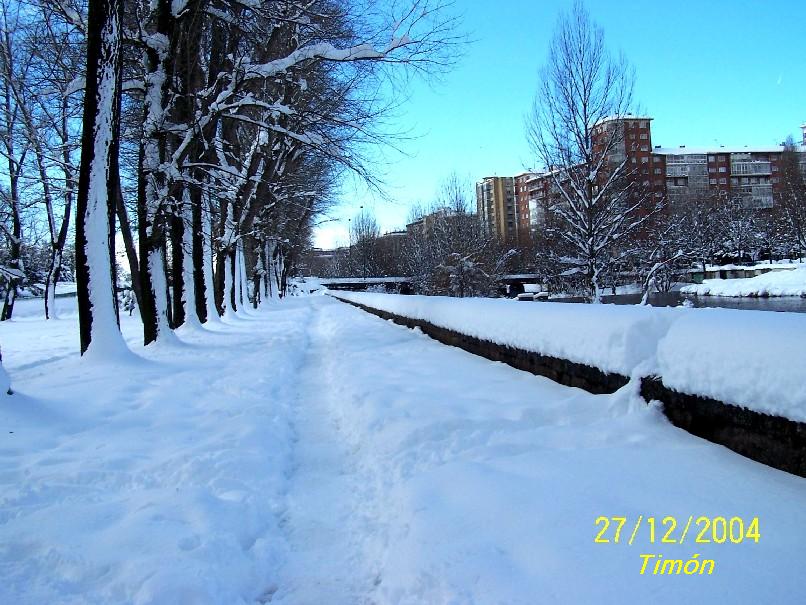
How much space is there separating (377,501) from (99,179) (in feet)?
23.2

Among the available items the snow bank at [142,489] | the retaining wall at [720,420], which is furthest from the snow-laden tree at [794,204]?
the snow bank at [142,489]

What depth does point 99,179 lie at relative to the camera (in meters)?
8.05

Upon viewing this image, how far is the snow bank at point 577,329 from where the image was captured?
439cm

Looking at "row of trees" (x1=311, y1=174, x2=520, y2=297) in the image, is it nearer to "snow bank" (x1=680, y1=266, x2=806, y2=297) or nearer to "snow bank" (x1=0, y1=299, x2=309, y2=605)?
"snow bank" (x1=680, y1=266, x2=806, y2=297)

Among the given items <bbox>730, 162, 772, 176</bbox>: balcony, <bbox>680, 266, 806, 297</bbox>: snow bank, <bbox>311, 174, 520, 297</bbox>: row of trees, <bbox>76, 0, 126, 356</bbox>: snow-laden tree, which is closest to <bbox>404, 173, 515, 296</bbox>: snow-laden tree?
<bbox>311, 174, 520, 297</bbox>: row of trees

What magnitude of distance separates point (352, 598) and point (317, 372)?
6552 millimetres

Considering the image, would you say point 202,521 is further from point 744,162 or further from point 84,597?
point 744,162

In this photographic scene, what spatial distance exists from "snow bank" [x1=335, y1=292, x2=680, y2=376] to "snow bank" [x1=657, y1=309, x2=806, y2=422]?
39 cm

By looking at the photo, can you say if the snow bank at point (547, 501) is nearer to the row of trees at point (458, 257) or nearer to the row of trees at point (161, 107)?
the row of trees at point (161, 107)

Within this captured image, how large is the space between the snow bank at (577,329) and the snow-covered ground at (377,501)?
0.40 meters

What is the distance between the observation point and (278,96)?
703 inches

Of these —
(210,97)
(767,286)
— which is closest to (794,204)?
(767,286)

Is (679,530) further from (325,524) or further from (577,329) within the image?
(577,329)

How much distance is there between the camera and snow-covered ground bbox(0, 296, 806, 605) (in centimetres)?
235
